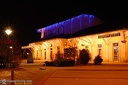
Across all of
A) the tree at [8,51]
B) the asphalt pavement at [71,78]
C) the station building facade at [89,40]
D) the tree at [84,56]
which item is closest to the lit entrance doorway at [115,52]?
the station building facade at [89,40]

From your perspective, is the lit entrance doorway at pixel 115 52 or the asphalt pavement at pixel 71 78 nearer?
the asphalt pavement at pixel 71 78

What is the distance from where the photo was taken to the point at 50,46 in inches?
1822

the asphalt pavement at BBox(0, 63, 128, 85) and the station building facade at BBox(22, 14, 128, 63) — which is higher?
the station building facade at BBox(22, 14, 128, 63)

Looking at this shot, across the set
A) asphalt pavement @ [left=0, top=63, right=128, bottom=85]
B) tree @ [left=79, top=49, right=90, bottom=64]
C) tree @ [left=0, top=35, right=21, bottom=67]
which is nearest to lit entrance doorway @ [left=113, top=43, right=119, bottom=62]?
tree @ [left=79, top=49, right=90, bottom=64]

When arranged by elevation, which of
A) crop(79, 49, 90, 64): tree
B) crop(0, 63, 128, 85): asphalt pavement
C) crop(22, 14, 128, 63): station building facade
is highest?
crop(22, 14, 128, 63): station building facade

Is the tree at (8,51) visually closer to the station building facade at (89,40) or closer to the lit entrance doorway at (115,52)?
the station building facade at (89,40)

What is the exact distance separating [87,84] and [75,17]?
33.6 metres

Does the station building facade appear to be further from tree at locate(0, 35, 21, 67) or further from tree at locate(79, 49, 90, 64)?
tree at locate(0, 35, 21, 67)

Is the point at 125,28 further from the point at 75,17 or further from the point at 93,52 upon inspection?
the point at 75,17

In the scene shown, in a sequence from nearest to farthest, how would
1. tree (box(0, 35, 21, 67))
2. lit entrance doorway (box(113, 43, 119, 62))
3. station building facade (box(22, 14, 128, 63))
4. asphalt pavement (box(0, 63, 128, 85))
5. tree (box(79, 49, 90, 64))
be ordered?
asphalt pavement (box(0, 63, 128, 85)) → tree (box(0, 35, 21, 67)) → tree (box(79, 49, 90, 64)) → station building facade (box(22, 14, 128, 63)) → lit entrance doorway (box(113, 43, 119, 62))

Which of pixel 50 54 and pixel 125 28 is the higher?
pixel 125 28

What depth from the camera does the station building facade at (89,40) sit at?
2925 cm

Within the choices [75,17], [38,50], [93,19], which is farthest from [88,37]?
[38,50]

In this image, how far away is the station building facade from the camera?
29245 millimetres
